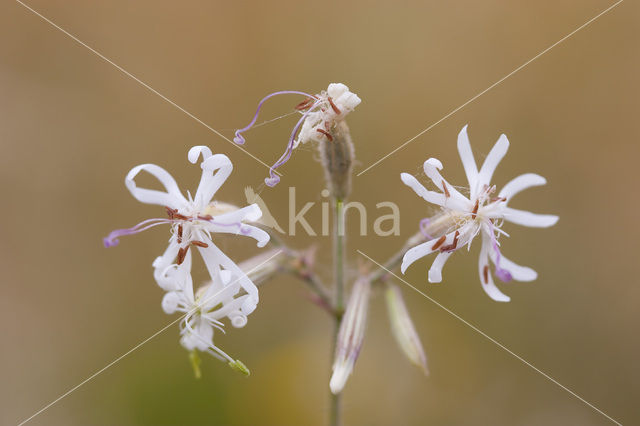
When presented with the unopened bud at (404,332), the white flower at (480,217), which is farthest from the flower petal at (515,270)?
the unopened bud at (404,332)

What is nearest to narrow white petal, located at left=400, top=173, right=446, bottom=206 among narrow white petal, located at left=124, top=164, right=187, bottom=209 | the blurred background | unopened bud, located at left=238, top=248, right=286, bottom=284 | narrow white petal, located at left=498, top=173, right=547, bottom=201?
narrow white petal, located at left=498, top=173, right=547, bottom=201

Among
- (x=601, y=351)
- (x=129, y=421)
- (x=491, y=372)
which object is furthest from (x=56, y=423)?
(x=601, y=351)

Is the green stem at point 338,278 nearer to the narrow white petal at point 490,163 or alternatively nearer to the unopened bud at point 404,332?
the unopened bud at point 404,332

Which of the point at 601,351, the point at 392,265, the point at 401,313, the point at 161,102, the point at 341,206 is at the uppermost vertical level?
the point at 161,102

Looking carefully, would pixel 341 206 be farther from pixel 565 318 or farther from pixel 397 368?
pixel 565 318

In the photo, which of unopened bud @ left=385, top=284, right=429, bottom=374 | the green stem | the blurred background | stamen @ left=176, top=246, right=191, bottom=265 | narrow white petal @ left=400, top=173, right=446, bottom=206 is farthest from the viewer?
the blurred background

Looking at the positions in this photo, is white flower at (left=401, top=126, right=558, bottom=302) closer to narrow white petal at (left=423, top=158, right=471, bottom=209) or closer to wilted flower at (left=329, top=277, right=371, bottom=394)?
narrow white petal at (left=423, top=158, right=471, bottom=209)
